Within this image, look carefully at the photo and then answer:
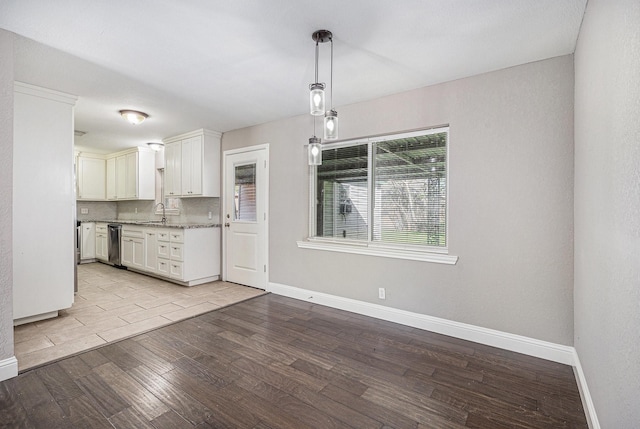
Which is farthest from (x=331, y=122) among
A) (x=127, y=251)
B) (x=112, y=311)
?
(x=127, y=251)

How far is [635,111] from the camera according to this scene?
42.9 inches

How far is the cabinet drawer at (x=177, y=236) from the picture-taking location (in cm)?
446

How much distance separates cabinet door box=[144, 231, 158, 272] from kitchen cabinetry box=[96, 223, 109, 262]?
161cm

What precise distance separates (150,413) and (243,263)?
287cm

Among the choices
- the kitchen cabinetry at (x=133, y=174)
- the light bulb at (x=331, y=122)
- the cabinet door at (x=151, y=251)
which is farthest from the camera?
the kitchen cabinetry at (x=133, y=174)

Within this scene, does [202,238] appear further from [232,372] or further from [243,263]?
[232,372]

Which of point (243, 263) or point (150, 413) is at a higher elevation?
point (243, 263)

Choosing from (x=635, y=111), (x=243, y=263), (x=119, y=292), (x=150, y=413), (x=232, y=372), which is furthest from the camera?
(x=243, y=263)

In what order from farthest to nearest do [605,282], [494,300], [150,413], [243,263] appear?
[243,263] < [494,300] < [150,413] < [605,282]

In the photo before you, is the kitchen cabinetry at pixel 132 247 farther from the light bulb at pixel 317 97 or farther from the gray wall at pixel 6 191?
the light bulb at pixel 317 97

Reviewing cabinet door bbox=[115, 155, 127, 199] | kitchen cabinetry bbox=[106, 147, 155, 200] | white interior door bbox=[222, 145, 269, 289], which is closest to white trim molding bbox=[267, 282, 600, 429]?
white interior door bbox=[222, 145, 269, 289]

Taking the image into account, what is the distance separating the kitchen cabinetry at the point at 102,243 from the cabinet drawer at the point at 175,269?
2.41 m

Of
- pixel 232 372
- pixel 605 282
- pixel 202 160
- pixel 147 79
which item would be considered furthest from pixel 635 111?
pixel 202 160

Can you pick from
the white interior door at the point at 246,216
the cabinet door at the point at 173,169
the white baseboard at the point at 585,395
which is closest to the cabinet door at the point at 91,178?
the cabinet door at the point at 173,169
